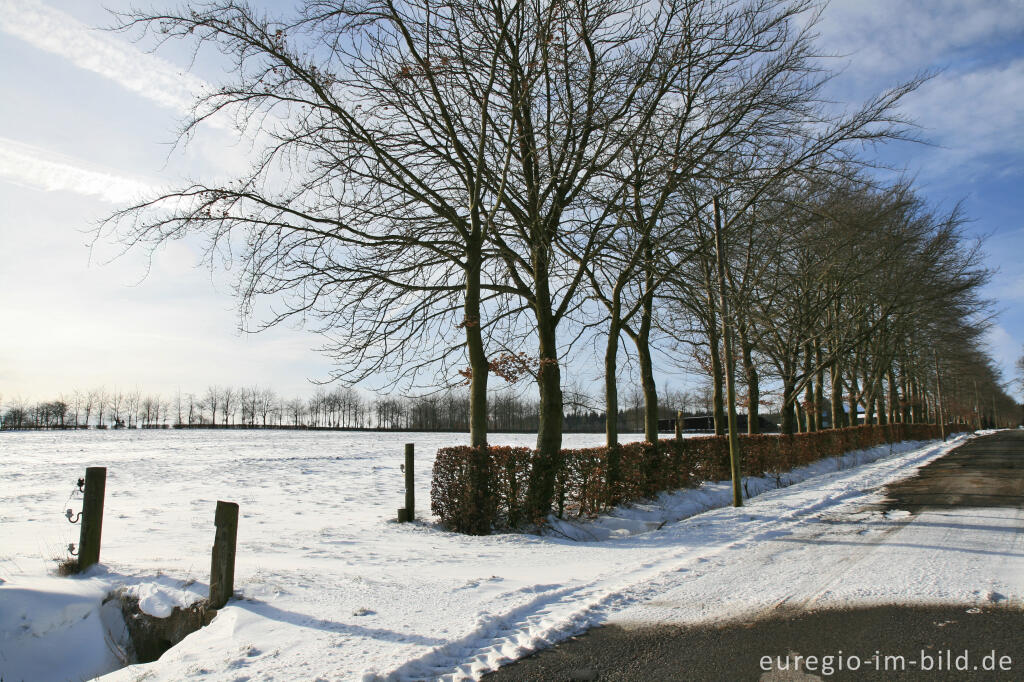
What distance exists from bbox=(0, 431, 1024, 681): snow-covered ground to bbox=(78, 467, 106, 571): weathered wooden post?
0.20 meters

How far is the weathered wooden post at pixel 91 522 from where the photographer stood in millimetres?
6527

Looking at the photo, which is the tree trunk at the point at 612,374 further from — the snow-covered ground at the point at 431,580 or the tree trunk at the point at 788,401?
the tree trunk at the point at 788,401

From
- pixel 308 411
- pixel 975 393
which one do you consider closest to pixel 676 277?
pixel 975 393

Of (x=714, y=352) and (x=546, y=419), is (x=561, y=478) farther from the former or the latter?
(x=714, y=352)

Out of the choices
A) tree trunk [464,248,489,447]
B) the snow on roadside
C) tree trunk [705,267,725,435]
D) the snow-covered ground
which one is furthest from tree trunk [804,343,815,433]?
tree trunk [464,248,489,447]

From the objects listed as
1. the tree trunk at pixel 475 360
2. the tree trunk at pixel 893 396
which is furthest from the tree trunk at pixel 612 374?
the tree trunk at pixel 893 396

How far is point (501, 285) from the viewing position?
12.0 metres

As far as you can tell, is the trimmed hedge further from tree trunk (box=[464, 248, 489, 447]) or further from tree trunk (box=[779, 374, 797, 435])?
tree trunk (box=[779, 374, 797, 435])

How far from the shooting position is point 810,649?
13.1 ft

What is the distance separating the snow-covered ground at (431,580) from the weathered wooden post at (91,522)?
196 mm

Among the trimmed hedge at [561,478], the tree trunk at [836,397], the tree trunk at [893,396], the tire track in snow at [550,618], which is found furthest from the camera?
the tree trunk at [893,396]

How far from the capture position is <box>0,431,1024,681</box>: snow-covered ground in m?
4.21

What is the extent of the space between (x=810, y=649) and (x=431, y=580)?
3.46 m

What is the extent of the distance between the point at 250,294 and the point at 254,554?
456 cm
